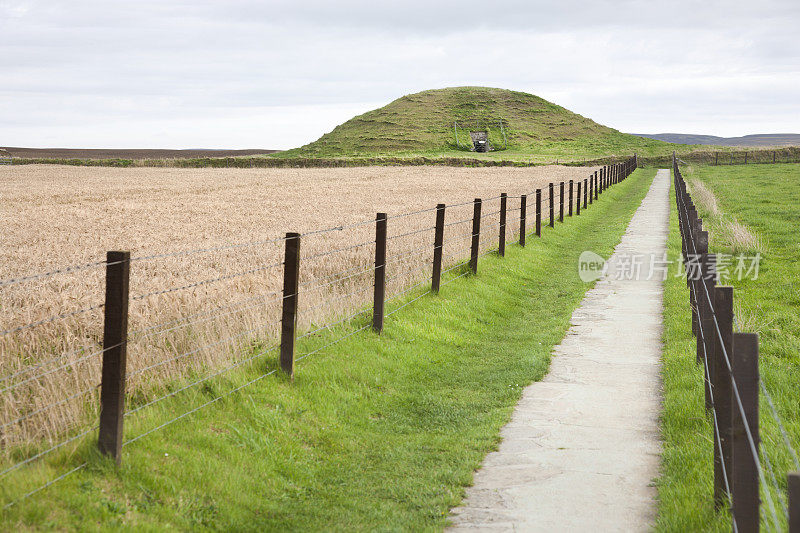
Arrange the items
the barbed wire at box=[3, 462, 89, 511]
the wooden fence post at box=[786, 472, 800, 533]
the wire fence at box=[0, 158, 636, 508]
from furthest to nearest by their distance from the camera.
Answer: the wire fence at box=[0, 158, 636, 508], the barbed wire at box=[3, 462, 89, 511], the wooden fence post at box=[786, 472, 800, 533]

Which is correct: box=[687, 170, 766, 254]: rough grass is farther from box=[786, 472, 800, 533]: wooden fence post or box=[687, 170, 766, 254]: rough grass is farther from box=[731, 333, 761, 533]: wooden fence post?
box=[786, 472, 800, 533]: wooden fence post

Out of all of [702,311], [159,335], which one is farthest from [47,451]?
[702,311]

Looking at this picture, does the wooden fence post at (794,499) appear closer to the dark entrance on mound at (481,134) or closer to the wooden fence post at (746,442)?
the wooden fence post at (746,442)

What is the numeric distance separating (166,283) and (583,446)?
608 cm

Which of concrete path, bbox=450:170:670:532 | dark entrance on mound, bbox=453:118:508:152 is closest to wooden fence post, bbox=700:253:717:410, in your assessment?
concrete path, bbox=450:170:670:532

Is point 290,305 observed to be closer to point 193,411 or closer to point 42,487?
point 193,411

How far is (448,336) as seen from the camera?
32.8 feet

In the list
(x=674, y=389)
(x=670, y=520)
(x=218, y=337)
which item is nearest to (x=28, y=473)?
(x=218, y=337)

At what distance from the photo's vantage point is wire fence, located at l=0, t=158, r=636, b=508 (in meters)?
5.17

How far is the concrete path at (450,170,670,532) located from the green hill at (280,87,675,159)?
93.7m

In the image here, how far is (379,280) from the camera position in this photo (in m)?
9.45

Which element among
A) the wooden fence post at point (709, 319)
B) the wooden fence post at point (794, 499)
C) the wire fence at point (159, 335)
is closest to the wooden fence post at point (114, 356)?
the wire fence at point (159, 335)

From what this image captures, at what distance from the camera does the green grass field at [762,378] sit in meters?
4.88

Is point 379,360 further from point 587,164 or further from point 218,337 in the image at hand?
point 587,164
